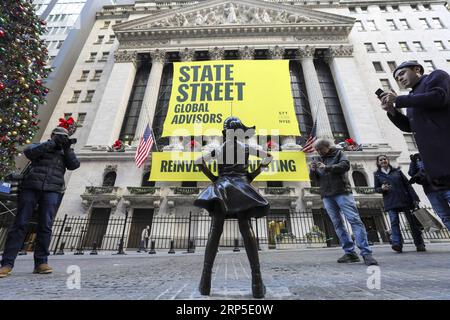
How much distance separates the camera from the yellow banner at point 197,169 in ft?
51.9

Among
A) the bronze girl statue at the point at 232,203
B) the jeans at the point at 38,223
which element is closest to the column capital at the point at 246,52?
the jeans at the point at 38,223

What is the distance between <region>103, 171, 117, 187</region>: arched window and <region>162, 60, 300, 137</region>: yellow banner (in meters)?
6.45

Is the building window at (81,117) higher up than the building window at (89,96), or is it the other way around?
the building window at (89,96)

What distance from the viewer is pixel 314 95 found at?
882 inches

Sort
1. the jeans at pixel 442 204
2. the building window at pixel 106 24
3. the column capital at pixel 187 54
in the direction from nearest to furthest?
1. the jeans at pixel 442 204
2. the column capital at pixel 187 54
3. the building window at pixel 106 24

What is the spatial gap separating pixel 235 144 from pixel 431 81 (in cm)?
199

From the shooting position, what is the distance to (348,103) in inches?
854

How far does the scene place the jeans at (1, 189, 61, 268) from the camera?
3.34 meters

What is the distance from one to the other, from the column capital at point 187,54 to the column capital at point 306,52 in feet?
37.9

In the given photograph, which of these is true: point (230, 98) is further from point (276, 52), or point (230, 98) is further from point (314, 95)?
point (276, 52)

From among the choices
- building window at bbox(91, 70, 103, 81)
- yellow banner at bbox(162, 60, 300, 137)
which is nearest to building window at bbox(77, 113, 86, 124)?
building window at bbox(91, 70, 103, 81)

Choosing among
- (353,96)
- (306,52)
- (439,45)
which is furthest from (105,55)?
(439,45)

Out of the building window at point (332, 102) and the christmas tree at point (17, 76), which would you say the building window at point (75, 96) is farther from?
the building window at point (332, 102)
